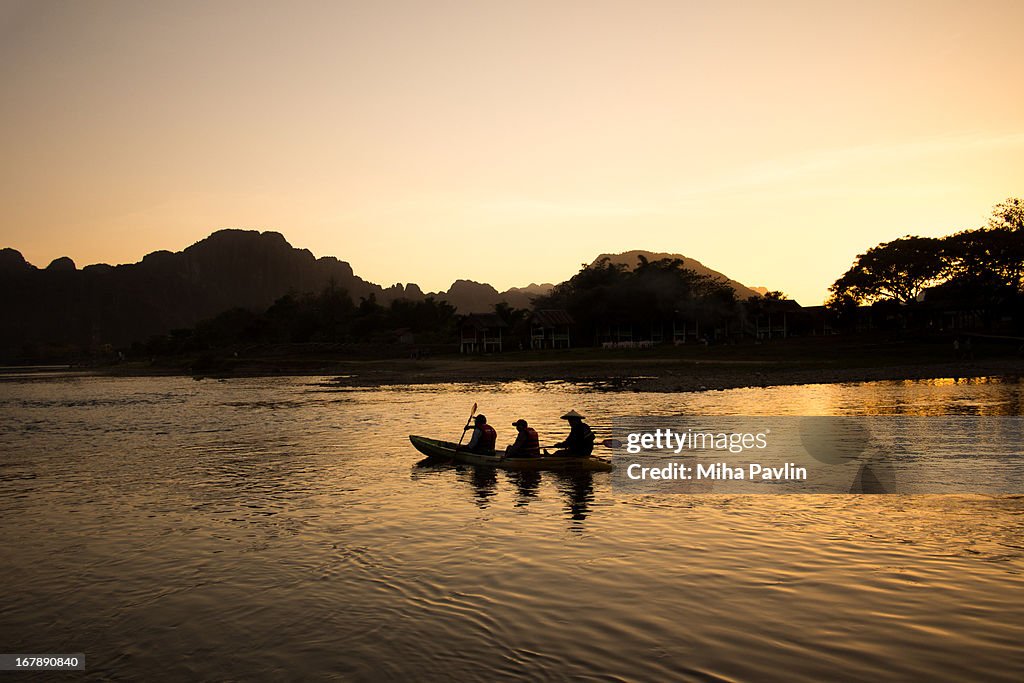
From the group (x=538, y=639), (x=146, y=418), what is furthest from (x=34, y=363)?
(x=538, y=639)

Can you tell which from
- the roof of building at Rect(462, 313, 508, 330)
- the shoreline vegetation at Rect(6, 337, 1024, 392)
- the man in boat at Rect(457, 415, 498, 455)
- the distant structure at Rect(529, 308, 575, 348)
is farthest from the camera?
the distant structure at Rect(529, 308, 575, 348)

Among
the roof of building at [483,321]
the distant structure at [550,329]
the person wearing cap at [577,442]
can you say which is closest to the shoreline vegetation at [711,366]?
the roof of building at [483,321]

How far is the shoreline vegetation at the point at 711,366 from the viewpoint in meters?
51.2

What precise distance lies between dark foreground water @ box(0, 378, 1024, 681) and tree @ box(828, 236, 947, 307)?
76.4 metres

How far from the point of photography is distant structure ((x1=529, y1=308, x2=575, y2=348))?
96.0 m

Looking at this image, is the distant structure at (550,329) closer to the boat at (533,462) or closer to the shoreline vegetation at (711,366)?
the shoreline vegetation at (711,366)

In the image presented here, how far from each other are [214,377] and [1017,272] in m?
94.2

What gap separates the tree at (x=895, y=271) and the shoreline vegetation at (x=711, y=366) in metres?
15.2

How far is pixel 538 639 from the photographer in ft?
27.8

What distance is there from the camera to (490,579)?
10.8 m

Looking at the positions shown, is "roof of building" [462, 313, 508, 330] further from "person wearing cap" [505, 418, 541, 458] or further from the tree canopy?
"person wearing cap" [505, 418, 541, 458]

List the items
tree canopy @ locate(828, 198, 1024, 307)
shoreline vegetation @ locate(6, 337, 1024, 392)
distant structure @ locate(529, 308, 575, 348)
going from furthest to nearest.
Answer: distant structure @ locate(529, 308, 575, 348)
tree canopy @ locate(828, 198, 1024, 307)
shoreline vegetation @ locate(6, 337, 1024, 392)

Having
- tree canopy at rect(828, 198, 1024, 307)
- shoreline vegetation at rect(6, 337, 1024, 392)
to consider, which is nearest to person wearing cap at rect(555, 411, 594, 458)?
shoreline vegetation at rect(6, 337, 1024, 392)

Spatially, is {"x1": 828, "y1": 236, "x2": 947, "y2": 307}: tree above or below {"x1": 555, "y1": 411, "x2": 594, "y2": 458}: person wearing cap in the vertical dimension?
above
